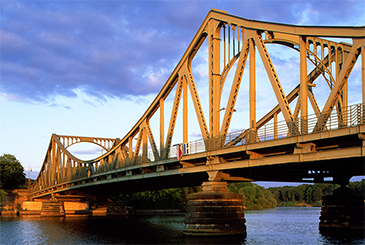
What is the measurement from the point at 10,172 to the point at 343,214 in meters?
112

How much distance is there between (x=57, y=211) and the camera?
85500mm

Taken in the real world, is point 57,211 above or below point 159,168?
below

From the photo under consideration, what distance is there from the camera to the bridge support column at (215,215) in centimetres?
3055

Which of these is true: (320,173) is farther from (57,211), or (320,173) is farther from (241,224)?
(57,211)

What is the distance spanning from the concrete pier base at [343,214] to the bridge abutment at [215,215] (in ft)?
38.2

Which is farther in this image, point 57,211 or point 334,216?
point 57,211

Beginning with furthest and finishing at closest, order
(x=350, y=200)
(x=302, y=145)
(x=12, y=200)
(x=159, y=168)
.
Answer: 1. (x=12, y=200)
2. (x=159, y=168)
3. (x=350, y=200)
4. (x=302, y=145)

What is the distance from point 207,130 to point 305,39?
12155 millimetres

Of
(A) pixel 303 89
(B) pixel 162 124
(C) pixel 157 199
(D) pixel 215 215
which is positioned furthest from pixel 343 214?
(C) pixel 157 199

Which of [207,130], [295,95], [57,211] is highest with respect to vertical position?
[295,95]

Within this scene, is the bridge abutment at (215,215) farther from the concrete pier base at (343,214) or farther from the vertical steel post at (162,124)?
the vertical steel post at (162,124)

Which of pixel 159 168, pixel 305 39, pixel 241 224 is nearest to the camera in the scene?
pixel 305 39

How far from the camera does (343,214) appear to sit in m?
39.5

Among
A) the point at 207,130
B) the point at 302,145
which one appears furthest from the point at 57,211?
the point at 302,145
